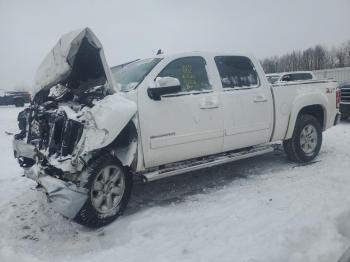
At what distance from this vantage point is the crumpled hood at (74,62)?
3840mm

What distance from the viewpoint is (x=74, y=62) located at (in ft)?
13.5

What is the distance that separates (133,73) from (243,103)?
1.65m

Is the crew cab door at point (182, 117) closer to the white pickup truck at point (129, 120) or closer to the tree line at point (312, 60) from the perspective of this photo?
the white pickup truck at point (129, 120)

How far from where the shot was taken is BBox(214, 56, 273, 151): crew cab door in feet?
16.3

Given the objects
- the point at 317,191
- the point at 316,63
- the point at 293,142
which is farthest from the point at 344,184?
the point at 316,63

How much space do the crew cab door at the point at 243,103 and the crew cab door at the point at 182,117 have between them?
0.21 m

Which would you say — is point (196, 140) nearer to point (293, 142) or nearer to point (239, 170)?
point (239, 170)

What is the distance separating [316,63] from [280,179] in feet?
152

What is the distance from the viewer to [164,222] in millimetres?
3879

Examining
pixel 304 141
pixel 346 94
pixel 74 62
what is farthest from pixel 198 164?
pixel 346 94

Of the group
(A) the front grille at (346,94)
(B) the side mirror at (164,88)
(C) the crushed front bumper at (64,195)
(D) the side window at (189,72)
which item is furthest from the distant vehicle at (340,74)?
(C) the crushed front bumper at (64,195)

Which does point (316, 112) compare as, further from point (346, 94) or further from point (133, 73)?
point (346, 94)

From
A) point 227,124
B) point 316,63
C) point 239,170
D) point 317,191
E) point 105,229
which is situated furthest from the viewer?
point 316,63

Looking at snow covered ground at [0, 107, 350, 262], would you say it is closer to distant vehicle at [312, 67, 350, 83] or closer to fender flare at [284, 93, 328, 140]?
fender flare at [284, 93, 328, 140]
